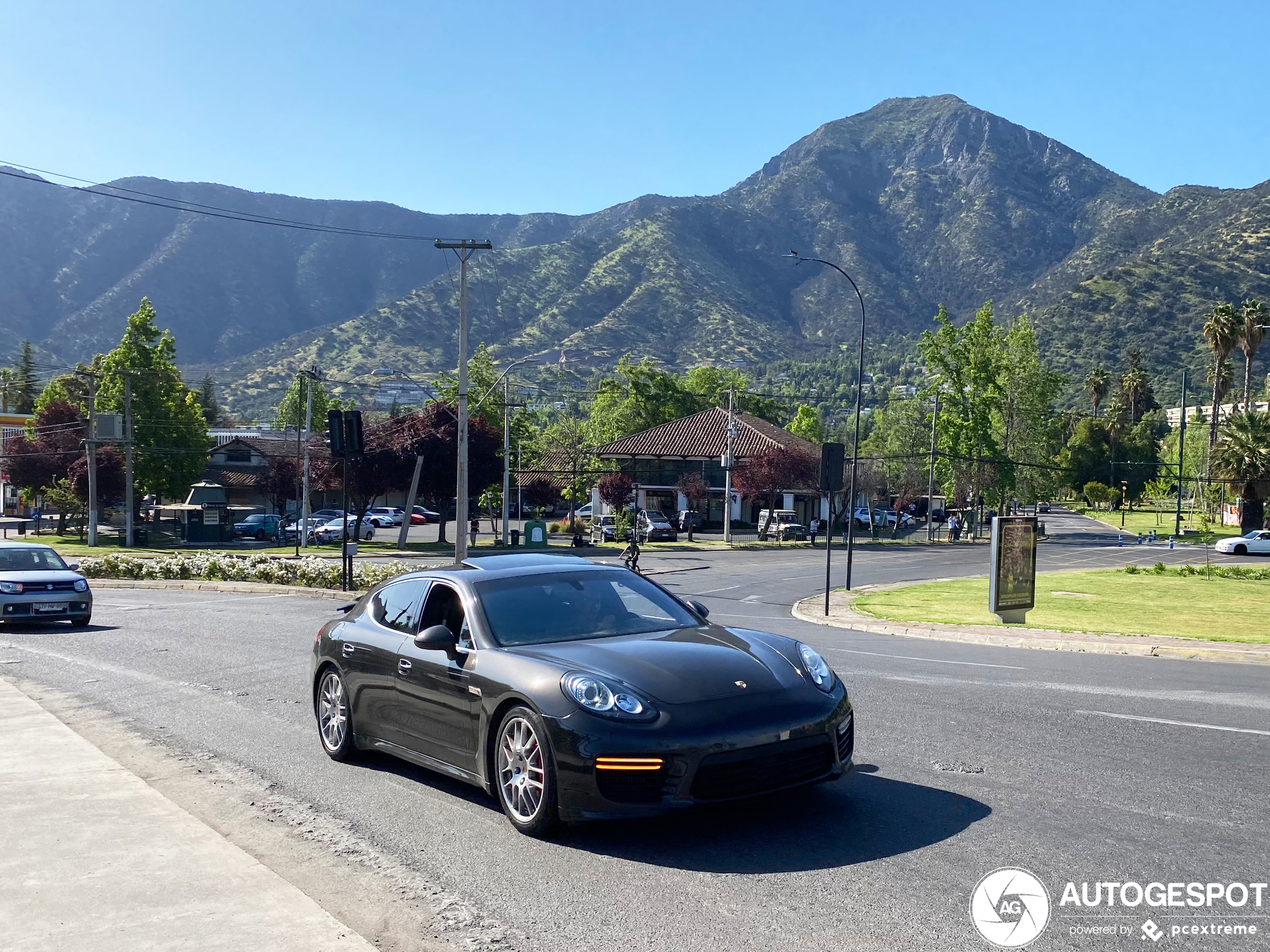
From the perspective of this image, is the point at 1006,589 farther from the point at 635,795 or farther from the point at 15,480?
the point at 15,480

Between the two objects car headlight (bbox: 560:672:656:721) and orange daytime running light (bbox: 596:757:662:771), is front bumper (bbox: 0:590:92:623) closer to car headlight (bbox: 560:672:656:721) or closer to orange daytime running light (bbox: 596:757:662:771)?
car headlight (bbox: 560:672:656:721)

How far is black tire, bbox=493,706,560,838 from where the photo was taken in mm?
6016

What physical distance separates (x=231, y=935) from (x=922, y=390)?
8164 cm

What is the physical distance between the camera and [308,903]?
506cm

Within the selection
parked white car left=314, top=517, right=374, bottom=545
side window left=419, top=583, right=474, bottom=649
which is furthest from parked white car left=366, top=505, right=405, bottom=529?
side window left=419, top=583, right=474, bottom=649

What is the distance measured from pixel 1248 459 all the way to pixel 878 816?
74880mm

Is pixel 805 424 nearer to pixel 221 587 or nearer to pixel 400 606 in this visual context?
pixel 221 587

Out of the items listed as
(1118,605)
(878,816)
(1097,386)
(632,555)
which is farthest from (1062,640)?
(1097,386)

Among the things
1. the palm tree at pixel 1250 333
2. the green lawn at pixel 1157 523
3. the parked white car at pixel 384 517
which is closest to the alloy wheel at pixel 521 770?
the green lawn at pixel 1157 523

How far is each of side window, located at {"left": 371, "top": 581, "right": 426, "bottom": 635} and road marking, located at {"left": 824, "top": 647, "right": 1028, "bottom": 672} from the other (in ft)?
27.6

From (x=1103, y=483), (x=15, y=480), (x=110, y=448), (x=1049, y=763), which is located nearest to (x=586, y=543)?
(x=110, y=448)

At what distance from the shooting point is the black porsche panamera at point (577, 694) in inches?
228

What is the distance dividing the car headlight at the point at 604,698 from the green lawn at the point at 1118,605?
1448cm

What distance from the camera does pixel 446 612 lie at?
7.47 m
